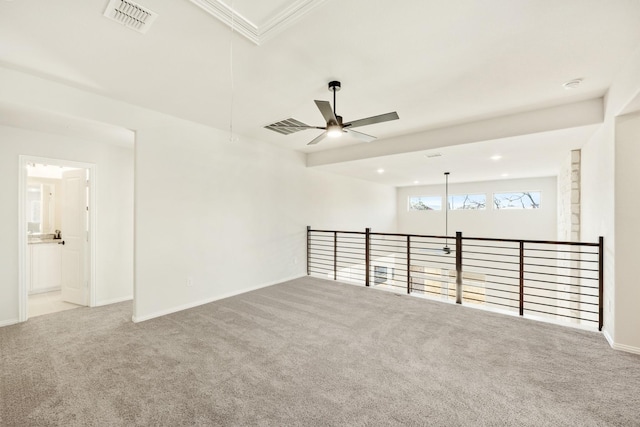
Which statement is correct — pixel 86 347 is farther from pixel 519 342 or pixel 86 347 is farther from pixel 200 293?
pixel 519 342

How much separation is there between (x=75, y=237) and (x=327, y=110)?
14.7 ft

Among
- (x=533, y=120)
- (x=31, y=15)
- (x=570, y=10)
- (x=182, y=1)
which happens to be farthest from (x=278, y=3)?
(x=533, y=120)

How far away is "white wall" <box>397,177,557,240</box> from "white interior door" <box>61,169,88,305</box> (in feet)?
29.4

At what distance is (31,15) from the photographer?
1923 mm

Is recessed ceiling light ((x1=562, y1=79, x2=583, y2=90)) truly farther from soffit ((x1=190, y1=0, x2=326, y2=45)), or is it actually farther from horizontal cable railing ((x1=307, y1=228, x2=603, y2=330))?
soffit ((x1=190, y1=0, x2=326, y2=45))

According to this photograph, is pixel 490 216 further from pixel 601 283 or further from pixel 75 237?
pixel 75 237

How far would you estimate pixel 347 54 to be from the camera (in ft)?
7.74

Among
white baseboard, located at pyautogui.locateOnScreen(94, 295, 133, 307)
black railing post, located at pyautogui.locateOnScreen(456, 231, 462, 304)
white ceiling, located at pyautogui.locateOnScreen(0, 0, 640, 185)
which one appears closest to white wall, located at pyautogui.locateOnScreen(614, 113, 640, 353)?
white ceiling, located at pyautogui.locateOnScreen(0, 0, 640, 185)

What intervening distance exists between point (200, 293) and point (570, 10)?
4942 mm

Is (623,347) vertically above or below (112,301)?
above

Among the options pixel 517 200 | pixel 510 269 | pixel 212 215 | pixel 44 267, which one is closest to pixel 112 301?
pixel 44 267

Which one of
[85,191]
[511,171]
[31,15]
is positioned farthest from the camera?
[511,171]

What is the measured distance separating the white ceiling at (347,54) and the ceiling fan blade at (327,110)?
0.37 metres

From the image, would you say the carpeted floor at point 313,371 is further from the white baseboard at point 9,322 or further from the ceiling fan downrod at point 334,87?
the ceiling fan downrod at point 334,87
